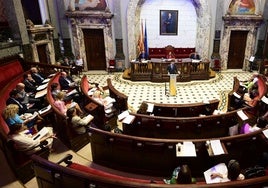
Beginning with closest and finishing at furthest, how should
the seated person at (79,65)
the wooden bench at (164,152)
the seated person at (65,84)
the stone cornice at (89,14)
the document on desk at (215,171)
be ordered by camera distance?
the document on desk at (215,171), the wooden bench at (164,152), the seated person at (65,84), the stone cornice at (89,14), the seated person at (79,65)

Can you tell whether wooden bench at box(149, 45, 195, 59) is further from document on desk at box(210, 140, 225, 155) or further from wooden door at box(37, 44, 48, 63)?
document on desk at box(210, 140, 225, 155)

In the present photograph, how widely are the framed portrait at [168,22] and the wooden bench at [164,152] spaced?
9.91 m

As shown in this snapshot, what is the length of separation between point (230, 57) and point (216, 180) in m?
11.1

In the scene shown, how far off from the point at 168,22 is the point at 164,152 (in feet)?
33.6

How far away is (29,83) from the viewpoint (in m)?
7.47

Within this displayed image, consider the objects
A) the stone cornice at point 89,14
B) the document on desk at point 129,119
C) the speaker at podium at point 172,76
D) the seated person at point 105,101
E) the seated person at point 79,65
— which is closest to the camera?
the document on desk at point 129,119

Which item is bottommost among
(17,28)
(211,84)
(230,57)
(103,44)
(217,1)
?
(211,84)

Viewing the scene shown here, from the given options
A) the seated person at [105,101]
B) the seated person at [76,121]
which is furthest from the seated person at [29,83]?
the seated person at [76,121]

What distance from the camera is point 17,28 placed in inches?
356

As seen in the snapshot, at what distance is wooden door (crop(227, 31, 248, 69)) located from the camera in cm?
1248

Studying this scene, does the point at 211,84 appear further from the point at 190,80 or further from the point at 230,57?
the point at 230,57

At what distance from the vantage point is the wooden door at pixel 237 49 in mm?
12484

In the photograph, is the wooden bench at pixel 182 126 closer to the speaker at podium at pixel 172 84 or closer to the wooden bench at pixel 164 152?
the wooden bench at pixel 164 152

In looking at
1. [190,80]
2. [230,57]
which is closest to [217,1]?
[230,57]
